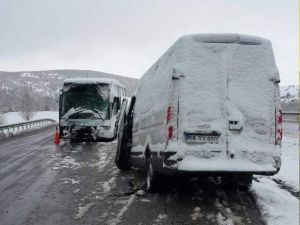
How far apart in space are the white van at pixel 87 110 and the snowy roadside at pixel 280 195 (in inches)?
432

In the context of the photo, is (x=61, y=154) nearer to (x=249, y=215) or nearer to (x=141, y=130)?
(x=141, y=130)

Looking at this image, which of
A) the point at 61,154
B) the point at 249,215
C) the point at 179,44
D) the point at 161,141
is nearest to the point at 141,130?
the point at 161,141

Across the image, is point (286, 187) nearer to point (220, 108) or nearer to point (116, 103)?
point (220, 108)

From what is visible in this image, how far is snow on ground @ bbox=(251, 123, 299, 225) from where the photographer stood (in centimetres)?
704

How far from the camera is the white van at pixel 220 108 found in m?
7.60

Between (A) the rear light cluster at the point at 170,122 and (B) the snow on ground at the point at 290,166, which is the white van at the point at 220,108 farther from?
(B) the snow on ground at the point at 290,166

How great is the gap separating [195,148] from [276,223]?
5.68 feet

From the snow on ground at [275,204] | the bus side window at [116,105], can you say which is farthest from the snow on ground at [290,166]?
the bus side window at [116,105]

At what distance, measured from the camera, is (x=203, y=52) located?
780 cm

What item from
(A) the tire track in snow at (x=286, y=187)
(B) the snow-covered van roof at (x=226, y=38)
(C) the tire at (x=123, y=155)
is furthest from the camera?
(C) the tire at (x=123, y=155)

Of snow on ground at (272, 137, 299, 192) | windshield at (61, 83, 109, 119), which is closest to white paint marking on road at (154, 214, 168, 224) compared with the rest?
snow on ground at (272, 137, 299, 192)

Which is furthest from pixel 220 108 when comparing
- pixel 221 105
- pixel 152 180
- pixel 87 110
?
pixel 87 110

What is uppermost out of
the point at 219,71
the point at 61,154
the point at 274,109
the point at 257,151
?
the point at 219,71

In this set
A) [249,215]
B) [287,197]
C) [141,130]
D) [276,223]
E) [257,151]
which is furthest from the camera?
[141,130]
